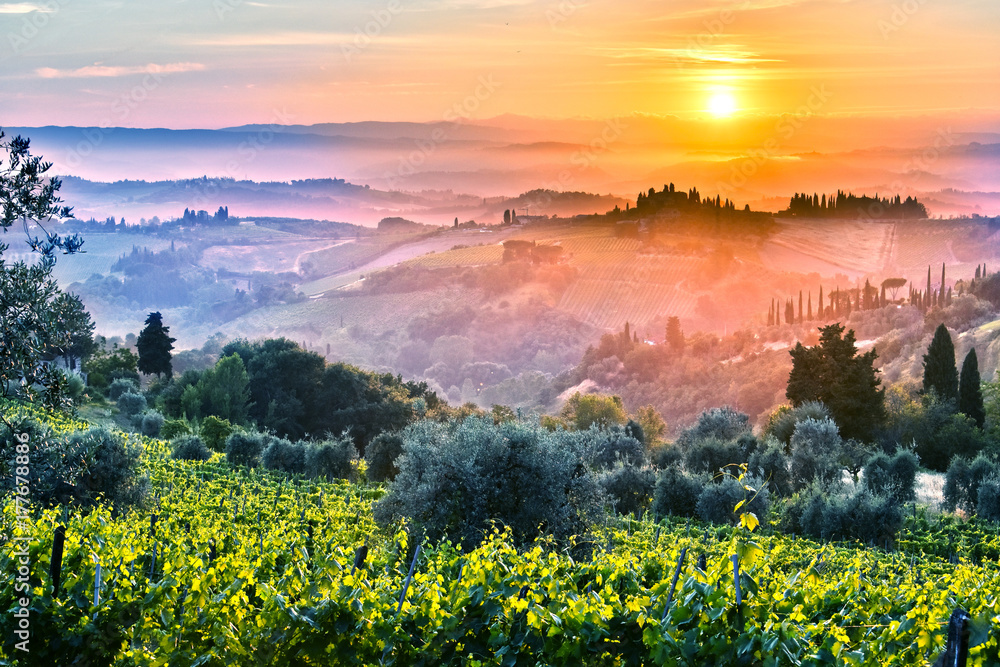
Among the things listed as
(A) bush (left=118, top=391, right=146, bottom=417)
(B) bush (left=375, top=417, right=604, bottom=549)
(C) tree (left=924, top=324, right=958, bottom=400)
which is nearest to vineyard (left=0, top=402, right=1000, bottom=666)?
(B) bush (left=375, top=417, right=604, bottom=549)

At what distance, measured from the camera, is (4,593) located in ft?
19.1

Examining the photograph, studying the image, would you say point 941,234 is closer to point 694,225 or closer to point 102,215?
point 694,225

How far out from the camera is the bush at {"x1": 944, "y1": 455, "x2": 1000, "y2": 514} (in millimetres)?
26188

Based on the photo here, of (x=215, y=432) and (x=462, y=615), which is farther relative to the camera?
(x=215, y=432)

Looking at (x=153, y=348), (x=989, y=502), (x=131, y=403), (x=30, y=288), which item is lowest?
(x=131, y=403)

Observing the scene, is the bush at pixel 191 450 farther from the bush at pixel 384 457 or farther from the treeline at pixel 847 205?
the treeline at pixel 847 205

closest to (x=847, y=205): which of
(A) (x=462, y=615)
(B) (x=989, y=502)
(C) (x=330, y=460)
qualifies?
(B) (x=989, y=502)

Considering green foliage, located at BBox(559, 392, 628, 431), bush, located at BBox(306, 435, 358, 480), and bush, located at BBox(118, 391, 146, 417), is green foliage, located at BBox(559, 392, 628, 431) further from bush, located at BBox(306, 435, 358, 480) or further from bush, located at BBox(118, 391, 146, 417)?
bush, located at BBox(306, 435, 358, 480)

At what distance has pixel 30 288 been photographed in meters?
6.91

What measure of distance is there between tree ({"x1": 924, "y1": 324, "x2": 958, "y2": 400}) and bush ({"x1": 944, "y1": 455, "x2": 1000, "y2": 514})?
19.6 metres

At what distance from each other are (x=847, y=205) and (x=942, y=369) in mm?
140698

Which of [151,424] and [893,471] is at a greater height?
[893,471]

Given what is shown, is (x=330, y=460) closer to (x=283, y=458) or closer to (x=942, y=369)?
(x=283, y=458)

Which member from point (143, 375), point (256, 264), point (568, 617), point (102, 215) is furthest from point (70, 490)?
point (102, 215)
